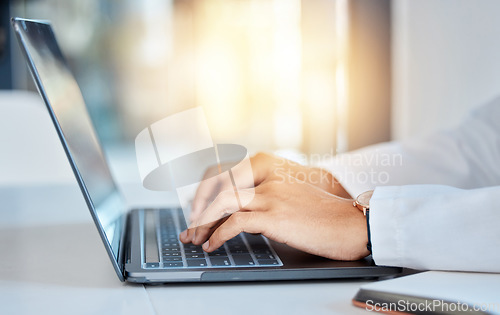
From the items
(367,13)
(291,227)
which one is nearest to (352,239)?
(291,227)

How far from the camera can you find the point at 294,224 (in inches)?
24.6

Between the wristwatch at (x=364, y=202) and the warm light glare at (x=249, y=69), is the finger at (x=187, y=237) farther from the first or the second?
the warm light glare at (x=249, y=69)

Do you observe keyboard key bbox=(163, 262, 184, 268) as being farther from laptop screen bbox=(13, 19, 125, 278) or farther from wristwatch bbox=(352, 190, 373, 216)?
wristwatch bbox=(352, 190, 373, 216)

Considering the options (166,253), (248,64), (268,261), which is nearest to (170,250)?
(166,253)

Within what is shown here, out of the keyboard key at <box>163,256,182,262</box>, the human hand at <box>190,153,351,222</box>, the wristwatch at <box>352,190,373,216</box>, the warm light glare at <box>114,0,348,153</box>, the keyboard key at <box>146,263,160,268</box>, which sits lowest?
the warm light glare at <box>114,0,348,153</box>

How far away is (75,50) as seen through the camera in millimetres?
5105

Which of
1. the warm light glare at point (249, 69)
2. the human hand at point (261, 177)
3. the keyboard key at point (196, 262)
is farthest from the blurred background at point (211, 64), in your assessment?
the keyboard key at point (196, 262)

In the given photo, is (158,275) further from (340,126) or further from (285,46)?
(285,46)

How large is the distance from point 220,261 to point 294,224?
0.09 meters

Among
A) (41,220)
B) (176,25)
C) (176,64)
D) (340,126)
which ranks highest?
(41,220)

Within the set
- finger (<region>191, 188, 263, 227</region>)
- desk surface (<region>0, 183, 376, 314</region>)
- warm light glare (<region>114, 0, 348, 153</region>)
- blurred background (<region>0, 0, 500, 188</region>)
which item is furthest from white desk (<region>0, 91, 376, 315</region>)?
warm light glare (<region>114, 0, 348, 153</region>)

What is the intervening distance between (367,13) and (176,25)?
176 cm

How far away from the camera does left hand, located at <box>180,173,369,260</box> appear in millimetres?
614

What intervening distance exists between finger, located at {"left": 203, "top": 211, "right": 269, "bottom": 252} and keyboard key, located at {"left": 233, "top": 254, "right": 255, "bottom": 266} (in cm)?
2
